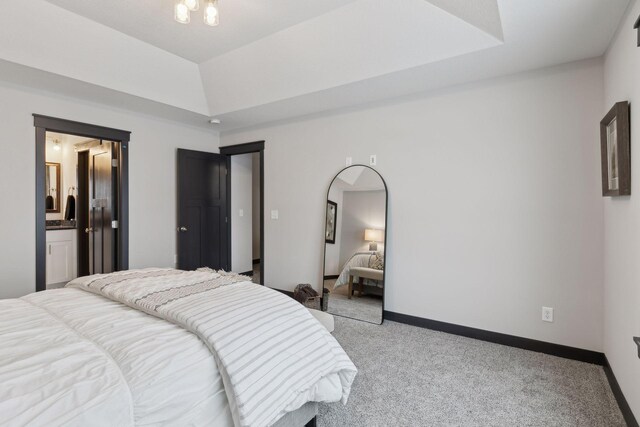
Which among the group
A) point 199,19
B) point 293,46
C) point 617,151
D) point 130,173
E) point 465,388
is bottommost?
point 465,388

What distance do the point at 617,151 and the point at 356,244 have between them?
7.73 feet

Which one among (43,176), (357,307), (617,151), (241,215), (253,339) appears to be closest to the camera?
(253,339)

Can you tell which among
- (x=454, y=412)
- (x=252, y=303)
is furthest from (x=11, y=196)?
(x=454, y=412)

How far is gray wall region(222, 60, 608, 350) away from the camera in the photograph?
104 inches

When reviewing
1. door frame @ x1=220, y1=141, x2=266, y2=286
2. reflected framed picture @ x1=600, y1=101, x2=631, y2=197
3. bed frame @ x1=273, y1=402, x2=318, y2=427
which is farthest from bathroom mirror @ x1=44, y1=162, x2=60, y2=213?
reflected framed picture @ x1=600, y1=101, x2=631, y2=197

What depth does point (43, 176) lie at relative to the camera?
3.34 m

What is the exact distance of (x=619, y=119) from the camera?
6.36 feet

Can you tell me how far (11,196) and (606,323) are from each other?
203 inches

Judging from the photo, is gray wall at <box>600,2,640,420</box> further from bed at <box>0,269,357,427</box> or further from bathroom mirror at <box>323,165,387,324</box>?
bathroom mirror at <box>323,165,387,324</box>

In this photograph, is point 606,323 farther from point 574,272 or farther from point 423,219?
point 423,219

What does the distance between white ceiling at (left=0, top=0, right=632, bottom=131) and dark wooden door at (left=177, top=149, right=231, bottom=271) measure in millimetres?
1112

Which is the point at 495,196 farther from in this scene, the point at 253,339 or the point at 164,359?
the point at 164,359

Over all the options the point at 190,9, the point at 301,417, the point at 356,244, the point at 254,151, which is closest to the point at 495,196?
the point at 356,244

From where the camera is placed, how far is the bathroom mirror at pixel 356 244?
11.9 feet
